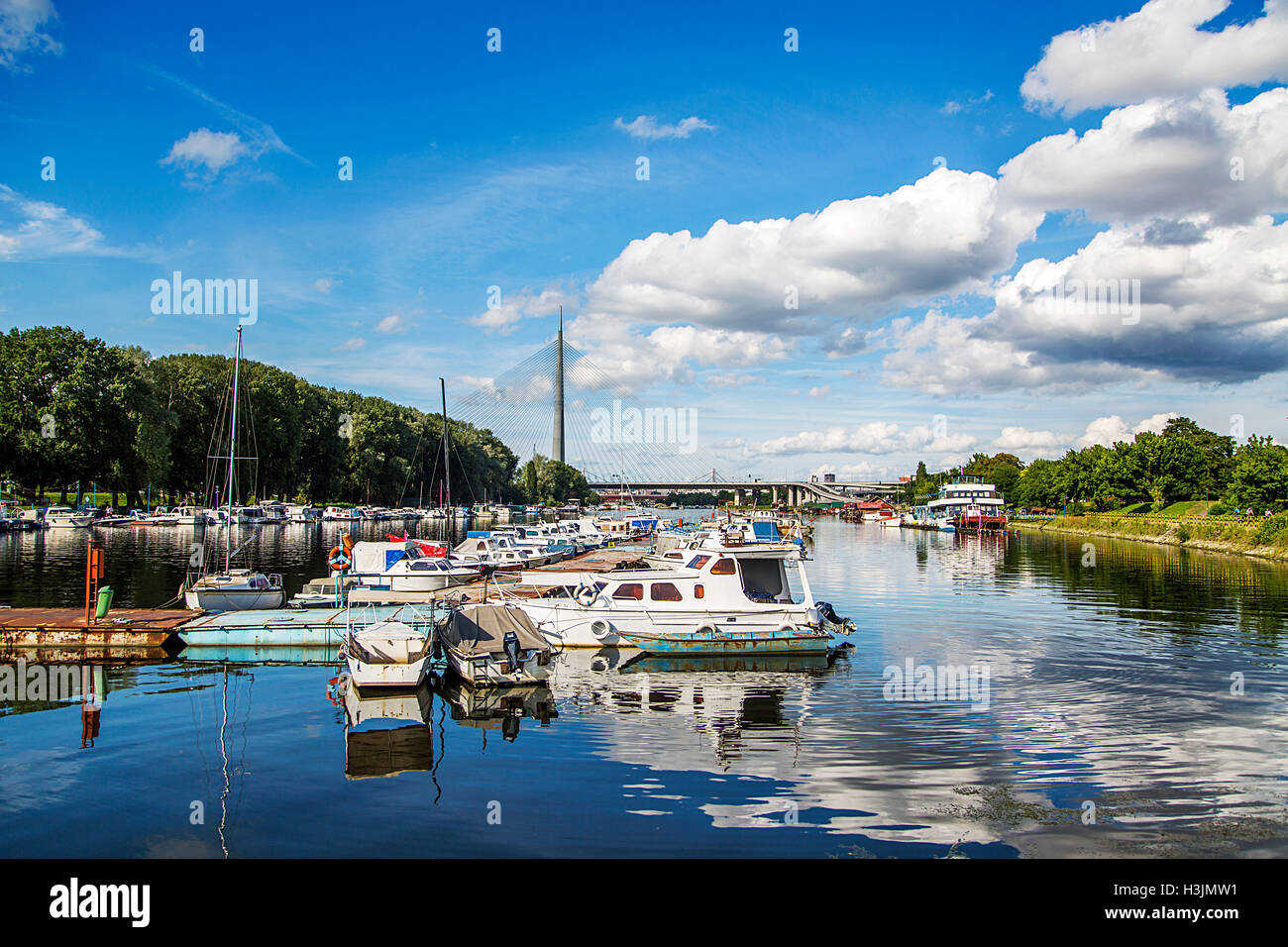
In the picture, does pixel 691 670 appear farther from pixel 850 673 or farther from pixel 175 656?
pixel 175 656

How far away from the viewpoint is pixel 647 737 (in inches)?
721

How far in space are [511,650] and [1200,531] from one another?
3501 inches

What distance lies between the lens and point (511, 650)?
23.0m

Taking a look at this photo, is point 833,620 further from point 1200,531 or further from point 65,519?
point 65,519

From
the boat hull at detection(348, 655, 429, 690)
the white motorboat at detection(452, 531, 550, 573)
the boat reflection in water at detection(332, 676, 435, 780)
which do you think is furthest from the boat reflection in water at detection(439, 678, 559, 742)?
the white motorboat at detection(452, 531, 550, 573)

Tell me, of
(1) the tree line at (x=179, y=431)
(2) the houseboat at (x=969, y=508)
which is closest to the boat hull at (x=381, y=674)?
(1) the tree line at (x=179, y=431)

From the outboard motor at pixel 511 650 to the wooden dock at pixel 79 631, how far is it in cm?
1276

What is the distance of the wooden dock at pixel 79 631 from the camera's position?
26.0 m

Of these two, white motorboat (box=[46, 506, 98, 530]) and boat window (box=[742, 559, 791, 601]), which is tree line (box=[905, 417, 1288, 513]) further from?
white motorboat (box=[46, 506, 98, 530])

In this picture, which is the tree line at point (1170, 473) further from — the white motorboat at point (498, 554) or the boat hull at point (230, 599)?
the boat hull at point (230, 599)

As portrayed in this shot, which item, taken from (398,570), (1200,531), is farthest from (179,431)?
(1200,531)

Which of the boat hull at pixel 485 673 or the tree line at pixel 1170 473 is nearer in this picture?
the boat hull at pixel 485 673

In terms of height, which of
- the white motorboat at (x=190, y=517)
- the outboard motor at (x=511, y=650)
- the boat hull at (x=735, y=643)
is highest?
the white motorboat at (x=190, y=517)
